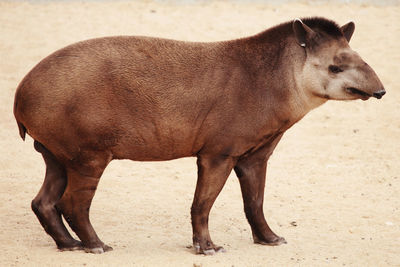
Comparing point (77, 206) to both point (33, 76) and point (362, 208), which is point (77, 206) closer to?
point (33, 76)

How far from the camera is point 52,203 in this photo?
696cm

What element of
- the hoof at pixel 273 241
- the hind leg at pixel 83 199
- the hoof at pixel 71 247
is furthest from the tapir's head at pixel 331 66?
the hoof at pixel 71 247

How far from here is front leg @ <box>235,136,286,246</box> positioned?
7.39 meters

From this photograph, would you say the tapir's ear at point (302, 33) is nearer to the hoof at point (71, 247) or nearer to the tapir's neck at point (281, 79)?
the tapir's neck at point (281, 79)

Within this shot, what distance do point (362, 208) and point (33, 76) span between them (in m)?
4.59

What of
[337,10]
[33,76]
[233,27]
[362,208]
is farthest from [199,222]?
[337,10]

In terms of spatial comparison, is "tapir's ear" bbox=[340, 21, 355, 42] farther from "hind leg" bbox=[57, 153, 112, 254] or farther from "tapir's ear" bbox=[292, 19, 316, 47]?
"hind leg" bbox=[57, 153, 112, 254]

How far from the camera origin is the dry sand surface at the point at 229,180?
7.14 meters

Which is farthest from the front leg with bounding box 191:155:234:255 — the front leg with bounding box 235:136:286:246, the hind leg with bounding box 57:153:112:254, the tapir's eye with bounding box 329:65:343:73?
the tapir's eye with bounding box 329:65:343:73

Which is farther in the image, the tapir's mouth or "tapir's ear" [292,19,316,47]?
"tapir's ear" [292,19,316,47]

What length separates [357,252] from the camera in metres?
7.27

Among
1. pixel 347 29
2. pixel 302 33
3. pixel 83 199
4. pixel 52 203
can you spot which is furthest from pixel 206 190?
pixel 347 29

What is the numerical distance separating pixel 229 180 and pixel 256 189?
2846mm

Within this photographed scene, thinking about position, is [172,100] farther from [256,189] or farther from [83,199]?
[256,189]
